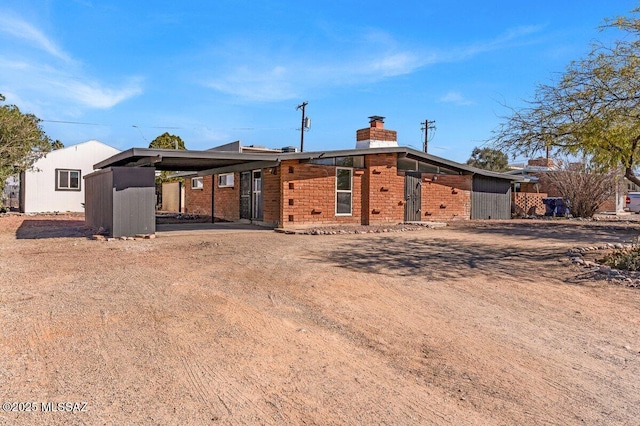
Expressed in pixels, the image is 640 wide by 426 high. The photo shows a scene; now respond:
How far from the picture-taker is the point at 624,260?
7648 millimetres

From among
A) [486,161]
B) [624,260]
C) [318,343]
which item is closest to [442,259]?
[624,260]

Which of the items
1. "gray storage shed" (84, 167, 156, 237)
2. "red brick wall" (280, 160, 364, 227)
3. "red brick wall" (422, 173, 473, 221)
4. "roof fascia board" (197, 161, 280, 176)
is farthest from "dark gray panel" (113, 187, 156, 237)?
"red brick wall" (422, 173, 473, 221)

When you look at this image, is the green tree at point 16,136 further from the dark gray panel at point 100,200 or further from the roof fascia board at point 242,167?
the roof fascia board at point 242,167

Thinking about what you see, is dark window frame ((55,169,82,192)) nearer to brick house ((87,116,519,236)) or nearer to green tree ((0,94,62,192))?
green tree ((0,94,62,192))

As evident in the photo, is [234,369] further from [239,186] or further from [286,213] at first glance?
[239,186]

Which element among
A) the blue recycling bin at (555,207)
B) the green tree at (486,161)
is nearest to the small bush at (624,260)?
the blue recycling bin at (555,207)

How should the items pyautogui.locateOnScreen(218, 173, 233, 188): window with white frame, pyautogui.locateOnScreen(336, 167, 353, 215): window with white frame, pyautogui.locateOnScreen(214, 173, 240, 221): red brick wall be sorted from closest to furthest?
pyautogui.locateOnScreen(336, 167, 353, 215): window with white frame
pyautogui.locateOnScreen(214, 173, 240, 221): red brick wall
pyautogui.locateOnScreen(218, 173, 233, 188): window with white frame

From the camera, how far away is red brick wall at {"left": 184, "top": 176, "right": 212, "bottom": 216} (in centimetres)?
2217

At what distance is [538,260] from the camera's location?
8.55 m

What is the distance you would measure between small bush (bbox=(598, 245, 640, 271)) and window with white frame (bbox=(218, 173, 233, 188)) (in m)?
14.7

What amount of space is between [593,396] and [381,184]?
13.7 m

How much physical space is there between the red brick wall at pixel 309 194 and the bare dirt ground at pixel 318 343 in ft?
21.5

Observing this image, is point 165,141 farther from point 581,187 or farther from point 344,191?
point 581,187

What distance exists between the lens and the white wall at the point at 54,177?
25.5 metres
